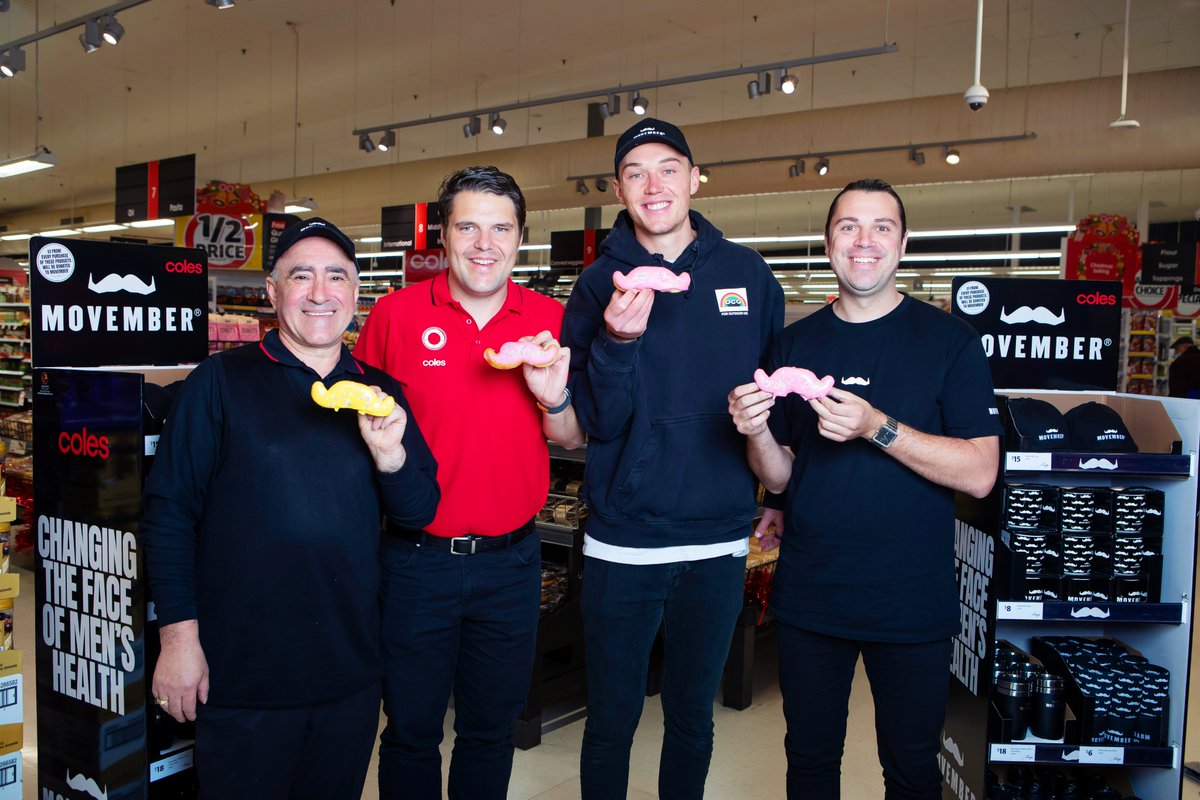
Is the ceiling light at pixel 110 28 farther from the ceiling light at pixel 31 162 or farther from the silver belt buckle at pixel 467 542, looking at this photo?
the silver belt buckle at pixel 467 542

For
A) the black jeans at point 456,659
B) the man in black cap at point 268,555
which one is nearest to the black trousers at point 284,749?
the man in black cap at point 268,555

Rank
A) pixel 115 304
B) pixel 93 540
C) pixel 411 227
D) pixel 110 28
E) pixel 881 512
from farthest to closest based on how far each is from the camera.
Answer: pixel 411 227 → pixel 110 28 → pixel 115 304 → pixel 93 540 → pixel 881 512

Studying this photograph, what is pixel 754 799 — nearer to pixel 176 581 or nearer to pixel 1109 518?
pixel 1109 518

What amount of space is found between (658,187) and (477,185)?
1.47 feet

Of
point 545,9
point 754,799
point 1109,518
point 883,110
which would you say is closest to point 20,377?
point 545,9

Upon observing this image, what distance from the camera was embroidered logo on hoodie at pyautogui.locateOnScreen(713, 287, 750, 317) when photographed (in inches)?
89.7

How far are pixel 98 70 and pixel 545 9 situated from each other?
685cm

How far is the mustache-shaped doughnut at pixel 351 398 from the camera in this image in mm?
1903

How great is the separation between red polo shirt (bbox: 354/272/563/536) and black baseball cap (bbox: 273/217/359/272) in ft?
0.89

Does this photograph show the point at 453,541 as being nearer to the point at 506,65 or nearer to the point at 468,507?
the point at 468,507

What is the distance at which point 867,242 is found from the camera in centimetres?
221

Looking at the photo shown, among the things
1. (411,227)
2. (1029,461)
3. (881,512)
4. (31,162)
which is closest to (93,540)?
(881,512)

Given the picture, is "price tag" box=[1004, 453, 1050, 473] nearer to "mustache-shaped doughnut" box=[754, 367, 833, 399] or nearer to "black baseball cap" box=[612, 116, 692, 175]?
"mustache-shaped doughnut" box=[754, 367, 833, 399]

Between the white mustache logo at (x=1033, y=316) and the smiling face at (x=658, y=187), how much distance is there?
66.0 inches
